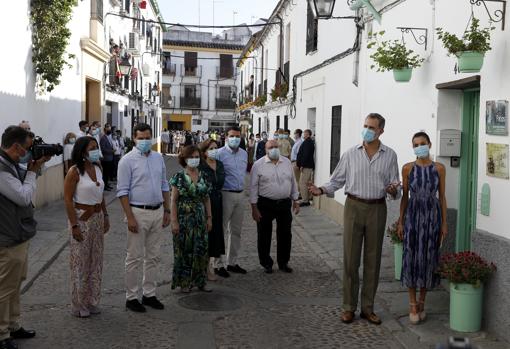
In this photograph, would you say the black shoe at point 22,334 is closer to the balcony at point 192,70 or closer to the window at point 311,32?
the window at point 311,32

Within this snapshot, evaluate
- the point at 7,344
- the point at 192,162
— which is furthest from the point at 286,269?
the point at 7,344

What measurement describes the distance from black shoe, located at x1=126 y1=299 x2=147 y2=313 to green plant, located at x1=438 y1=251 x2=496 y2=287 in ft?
9.34

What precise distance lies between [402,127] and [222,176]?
8.44 ft

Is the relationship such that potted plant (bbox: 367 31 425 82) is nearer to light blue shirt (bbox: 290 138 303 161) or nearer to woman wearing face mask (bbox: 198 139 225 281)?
woman wearing face mask (bbox: 198 139 225 281)

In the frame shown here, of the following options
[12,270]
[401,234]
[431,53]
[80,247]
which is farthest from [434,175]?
[12,270]

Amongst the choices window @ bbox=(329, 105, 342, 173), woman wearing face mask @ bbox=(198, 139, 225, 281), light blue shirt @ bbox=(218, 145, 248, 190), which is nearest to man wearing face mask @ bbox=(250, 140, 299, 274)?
light blue shirt @ bbox=(218, 145, 248, 190)

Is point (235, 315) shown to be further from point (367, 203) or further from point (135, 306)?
point (367, 203)

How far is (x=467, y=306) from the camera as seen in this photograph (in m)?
5.43

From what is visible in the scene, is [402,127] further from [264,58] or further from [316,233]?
[264,58]

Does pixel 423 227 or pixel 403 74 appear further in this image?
pixel 403 74

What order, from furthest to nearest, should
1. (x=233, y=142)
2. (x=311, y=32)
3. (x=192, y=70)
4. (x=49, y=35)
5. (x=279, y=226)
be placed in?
(x=192, y=70) < (x=311, y=32) < (x=49, y=35) < (x=279, y=226) < (x=233, y=142)

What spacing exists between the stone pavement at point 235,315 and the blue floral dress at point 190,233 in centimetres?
23

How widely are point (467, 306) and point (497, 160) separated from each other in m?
1.32

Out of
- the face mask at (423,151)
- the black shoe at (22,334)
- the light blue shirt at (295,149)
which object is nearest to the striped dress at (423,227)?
A: the face mask at (423,151)
